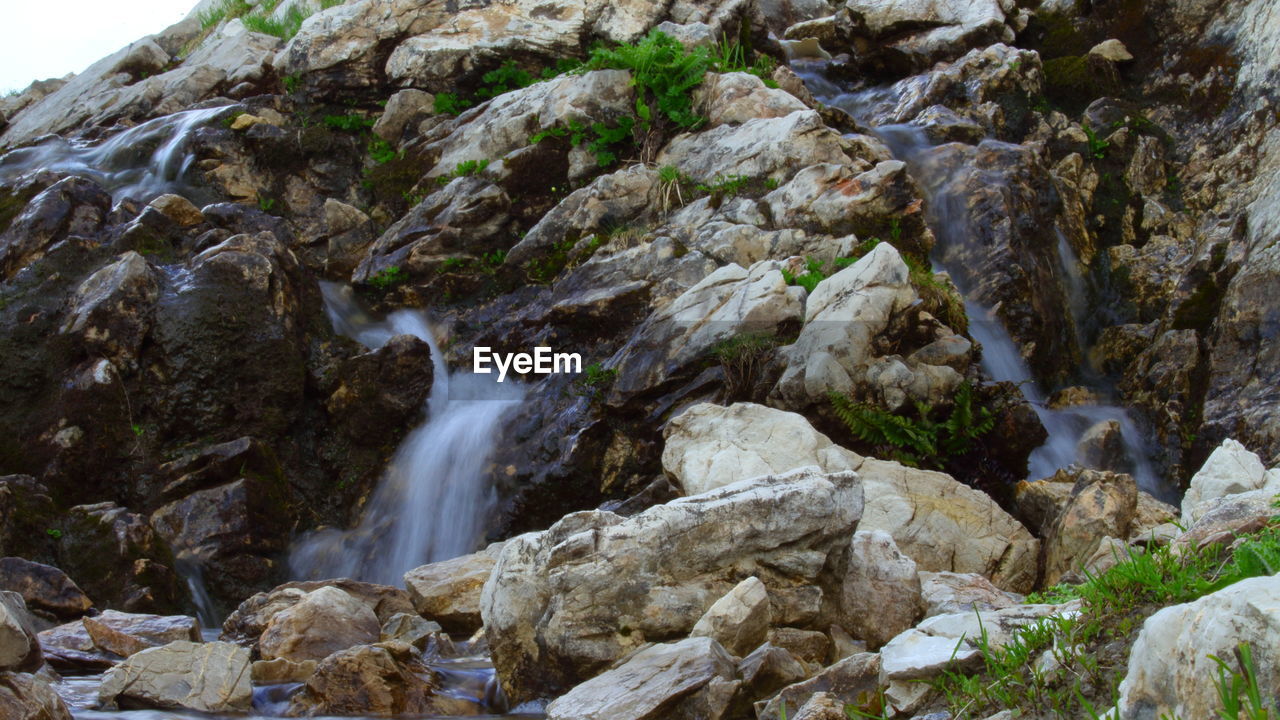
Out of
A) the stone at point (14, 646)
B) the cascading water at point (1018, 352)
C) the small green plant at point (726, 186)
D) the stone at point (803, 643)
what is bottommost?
the cascading water at point (1018, 352)

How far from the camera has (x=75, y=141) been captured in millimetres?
18562

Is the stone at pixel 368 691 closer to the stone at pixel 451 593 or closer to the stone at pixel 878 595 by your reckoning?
the stone at pixel 451 593

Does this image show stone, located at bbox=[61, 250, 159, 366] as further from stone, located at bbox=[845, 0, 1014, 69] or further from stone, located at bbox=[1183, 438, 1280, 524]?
stone, located at bbox=[845, 0, 1014, 69]

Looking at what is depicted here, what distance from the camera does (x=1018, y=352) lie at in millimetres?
11641

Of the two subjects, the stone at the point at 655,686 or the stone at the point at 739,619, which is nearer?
the stone at the point at 655,686

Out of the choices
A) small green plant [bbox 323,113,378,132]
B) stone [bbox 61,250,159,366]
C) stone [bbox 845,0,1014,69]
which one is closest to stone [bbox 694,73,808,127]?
stone [bbox 845,0,1014,69]

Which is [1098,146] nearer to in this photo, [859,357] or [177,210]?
[859,357]

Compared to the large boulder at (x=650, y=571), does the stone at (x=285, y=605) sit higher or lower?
lower

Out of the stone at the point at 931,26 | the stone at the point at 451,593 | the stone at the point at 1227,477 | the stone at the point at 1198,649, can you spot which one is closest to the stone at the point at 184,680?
the stone at the point at 451,593

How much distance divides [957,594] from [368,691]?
3.49 m

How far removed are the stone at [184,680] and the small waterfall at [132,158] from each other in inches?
477

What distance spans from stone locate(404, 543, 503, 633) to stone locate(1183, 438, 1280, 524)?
5.05 meters

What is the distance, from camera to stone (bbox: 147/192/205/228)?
1357 cm

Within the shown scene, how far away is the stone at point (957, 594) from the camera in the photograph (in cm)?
550
